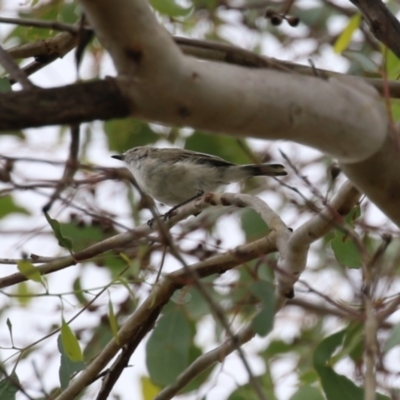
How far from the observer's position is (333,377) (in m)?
2.69

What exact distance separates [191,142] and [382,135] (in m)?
2.80

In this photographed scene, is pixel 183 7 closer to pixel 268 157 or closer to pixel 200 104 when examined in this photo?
pixel 268 157

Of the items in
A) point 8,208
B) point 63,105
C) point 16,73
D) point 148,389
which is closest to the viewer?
point 63,105

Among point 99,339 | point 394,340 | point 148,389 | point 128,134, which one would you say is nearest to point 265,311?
point 394,340

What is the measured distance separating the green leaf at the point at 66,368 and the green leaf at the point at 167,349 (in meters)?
0.27

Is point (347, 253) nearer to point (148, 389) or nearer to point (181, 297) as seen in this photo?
point (181, 297)

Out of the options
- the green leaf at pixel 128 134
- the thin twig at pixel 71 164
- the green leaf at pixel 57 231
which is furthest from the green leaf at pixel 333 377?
the green leaf at pixel 128 134

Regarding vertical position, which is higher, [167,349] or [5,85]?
[5,85]

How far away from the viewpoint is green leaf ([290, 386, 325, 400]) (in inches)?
114

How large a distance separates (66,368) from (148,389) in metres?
0.90

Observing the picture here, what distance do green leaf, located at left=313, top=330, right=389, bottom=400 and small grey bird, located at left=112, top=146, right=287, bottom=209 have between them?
1646 mm

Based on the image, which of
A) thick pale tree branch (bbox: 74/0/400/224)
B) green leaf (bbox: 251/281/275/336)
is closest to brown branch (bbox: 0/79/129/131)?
thick pale tree branch (bbox: 74/0/400/224)

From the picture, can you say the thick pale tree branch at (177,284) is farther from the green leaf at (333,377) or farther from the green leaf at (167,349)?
the green leaf at (333,377)

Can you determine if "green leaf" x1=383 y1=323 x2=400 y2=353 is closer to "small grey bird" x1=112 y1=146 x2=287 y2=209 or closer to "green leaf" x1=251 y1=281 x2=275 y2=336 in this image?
"green leaf" x1=251 y1=281 x2=275 y2=336
